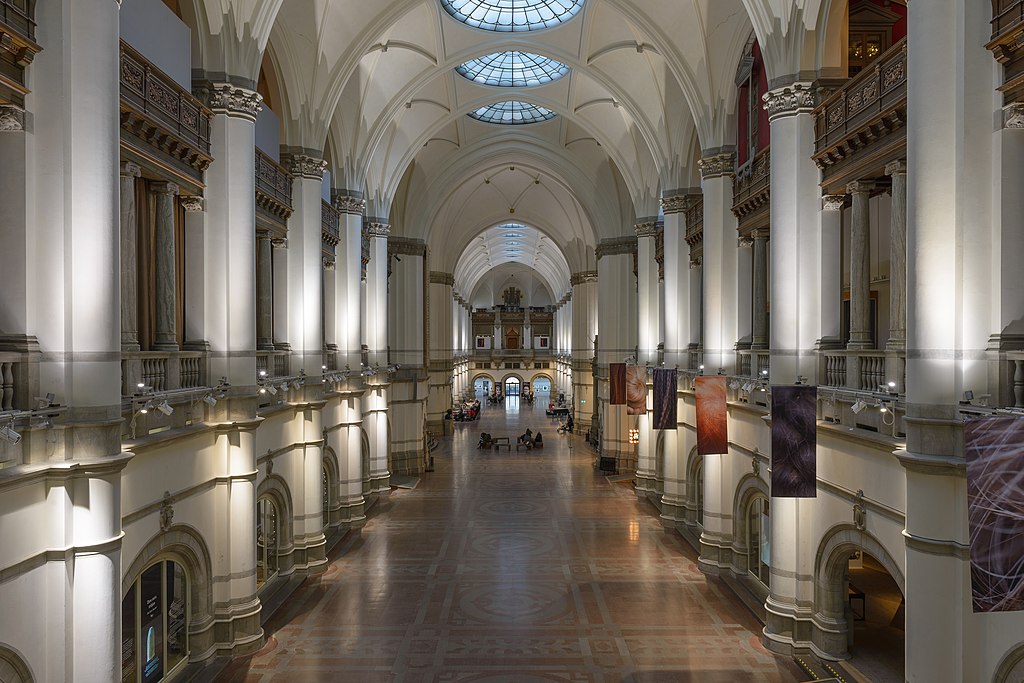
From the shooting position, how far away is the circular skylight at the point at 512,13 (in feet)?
72.3

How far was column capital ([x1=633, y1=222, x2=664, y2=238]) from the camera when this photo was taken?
25609mm

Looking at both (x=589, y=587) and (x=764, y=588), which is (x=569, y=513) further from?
(x=764, y=588)

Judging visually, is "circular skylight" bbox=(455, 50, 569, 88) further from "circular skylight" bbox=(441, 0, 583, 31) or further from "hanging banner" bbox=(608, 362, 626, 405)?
"hanging banner" bbox=(608, 362, 626, 405)

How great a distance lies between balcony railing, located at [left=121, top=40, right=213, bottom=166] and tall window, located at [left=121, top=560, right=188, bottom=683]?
6.59m

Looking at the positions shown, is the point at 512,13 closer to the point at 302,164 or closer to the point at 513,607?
the point at 302,164

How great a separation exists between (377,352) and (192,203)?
14.3m

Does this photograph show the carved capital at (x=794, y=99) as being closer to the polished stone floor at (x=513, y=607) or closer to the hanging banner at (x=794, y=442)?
the hanging banner at (x=794, y=442)

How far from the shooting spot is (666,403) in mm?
17172

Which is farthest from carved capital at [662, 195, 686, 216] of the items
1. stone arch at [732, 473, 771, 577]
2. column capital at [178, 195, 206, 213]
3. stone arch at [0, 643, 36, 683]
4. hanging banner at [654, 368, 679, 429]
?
stone arch at [0, 643, 36, 683]

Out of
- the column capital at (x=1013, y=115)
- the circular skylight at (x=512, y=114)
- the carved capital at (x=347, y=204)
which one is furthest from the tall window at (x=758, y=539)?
the circular skylight at (x=512, y=114)

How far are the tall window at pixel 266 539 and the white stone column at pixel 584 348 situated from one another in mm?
26145

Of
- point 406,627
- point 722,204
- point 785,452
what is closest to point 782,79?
point 722,204

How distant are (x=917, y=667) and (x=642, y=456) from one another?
58.7 feet

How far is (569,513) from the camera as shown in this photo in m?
22.9
